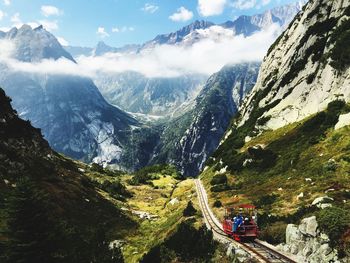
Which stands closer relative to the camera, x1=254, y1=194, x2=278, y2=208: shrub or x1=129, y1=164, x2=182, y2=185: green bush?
x1=254, y1=194, x2=278, y2=208: shrub

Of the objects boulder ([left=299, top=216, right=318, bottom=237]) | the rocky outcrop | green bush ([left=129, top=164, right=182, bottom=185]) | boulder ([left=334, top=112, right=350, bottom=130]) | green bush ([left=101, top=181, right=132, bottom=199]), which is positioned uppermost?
boulder ([left=334, top=112, right=350, bottom=130])

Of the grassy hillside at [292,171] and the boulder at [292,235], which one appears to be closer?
the boulder at [292,235]

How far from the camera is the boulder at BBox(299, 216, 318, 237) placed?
25.5 meters

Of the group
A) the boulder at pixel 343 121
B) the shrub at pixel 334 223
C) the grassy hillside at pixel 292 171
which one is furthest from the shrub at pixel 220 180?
the shrub at pixel 334 223

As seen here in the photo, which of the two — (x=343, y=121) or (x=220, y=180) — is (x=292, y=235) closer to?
(x=343, y=121)

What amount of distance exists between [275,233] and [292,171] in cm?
2368

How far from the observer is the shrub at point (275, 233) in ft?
98.2

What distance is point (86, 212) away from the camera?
5128 centimetres

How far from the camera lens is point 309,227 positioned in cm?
2592

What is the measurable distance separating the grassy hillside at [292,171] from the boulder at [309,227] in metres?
2.11

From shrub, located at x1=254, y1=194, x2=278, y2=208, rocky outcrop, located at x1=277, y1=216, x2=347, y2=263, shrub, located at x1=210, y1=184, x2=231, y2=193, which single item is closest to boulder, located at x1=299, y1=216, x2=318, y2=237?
rocky outcrop, located at x1=277, y1=216, x2=347, y2=263

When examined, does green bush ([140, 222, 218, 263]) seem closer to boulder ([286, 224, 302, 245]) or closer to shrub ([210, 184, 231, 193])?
boulder ([286, 224, 302, 245])

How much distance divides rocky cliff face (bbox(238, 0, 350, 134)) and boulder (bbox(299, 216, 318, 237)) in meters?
43.0

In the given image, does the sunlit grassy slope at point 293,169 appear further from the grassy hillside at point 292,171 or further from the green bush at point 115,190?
the green bush at point 115,190
